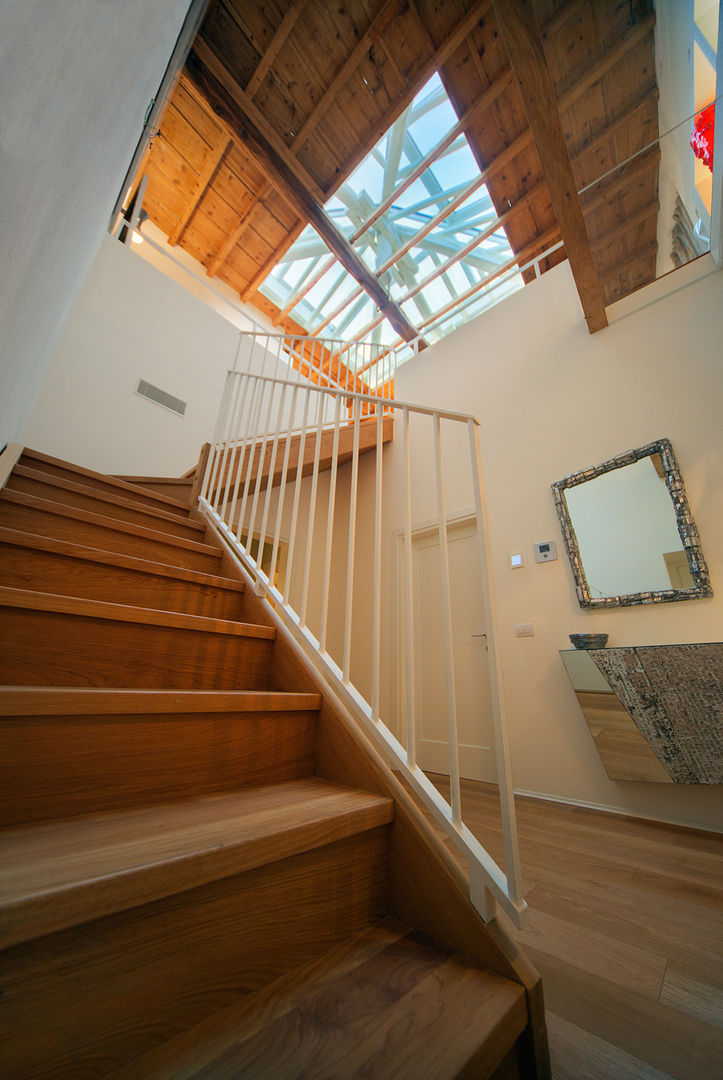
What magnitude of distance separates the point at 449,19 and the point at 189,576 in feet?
12.1

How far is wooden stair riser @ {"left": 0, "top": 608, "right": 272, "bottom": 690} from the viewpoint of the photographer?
0.88m

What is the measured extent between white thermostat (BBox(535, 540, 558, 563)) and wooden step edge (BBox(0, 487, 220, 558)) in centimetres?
199

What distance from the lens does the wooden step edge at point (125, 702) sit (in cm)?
64

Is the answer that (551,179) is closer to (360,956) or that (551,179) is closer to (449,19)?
(449,19)

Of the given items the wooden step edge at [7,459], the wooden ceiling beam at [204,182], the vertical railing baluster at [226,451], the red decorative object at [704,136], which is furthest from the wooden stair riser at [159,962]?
the wooden ceiling beam at [204,182]

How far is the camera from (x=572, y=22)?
2.19m

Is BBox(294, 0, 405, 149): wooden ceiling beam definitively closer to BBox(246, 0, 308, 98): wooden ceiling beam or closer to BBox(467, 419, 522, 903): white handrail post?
BBox(246, 0, 308, 98): wooden ceiling beam

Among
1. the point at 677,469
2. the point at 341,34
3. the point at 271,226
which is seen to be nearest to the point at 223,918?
the point at 677,469

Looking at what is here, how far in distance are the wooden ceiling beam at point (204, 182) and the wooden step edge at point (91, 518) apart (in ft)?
13.2

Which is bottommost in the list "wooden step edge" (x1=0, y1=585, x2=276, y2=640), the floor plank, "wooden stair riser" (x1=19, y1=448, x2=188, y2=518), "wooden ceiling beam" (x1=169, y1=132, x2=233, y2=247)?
the floor plank

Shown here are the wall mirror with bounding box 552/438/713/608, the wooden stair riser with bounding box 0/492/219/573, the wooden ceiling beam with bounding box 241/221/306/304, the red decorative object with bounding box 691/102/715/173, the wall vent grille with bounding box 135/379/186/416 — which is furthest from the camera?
the wooden ceiling beam with bounding box 241/221/306/304

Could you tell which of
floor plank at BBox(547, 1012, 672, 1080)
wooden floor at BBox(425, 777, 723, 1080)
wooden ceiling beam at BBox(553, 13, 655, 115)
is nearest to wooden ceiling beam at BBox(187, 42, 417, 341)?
wooden ceiling beam at BBox(553, 13, 655, 115)

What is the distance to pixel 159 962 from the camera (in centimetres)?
48

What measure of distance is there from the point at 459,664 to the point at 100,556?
2.41 metres
